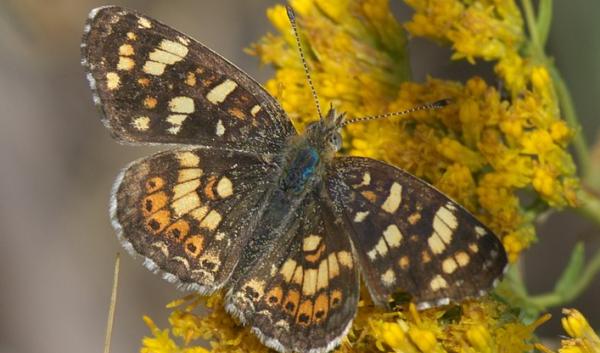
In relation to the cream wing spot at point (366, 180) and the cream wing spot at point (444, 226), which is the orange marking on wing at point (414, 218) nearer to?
the cream wing spot at point (444, 226)

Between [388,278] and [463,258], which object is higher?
[463,258]

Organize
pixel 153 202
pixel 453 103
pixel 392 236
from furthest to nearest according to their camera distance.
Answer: pixel 453 103, pixel 153 202, pixel 392 236

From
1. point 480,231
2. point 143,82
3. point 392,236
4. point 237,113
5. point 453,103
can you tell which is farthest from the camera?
point 453,103

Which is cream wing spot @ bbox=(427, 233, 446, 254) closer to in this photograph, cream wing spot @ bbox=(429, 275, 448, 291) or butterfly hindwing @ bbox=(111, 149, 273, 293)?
cream wing spot @ bbox=(429, 275, 448, 291)

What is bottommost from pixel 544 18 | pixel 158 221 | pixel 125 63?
pixel 158 221

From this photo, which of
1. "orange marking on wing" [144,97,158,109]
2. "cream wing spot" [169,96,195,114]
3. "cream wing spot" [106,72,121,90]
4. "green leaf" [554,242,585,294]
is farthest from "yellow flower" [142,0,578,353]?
"cream wing spot" [106,72,121,90]

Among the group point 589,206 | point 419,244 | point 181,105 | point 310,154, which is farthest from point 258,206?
point 589,206

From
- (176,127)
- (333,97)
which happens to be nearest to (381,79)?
(333,97)

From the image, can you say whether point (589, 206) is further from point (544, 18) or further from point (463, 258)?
point (463, 258)
